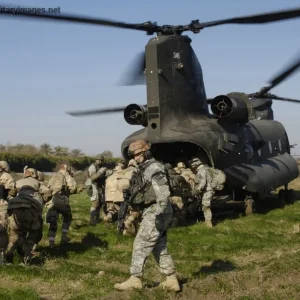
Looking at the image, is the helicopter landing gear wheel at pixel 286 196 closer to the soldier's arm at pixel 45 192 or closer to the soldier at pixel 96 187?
the soldier at pixel 96 187

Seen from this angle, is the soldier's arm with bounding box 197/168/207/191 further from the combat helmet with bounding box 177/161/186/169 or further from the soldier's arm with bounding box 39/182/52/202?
the soldier's arm with bounding box 39/182/52/202

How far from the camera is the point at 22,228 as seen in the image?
836 cm

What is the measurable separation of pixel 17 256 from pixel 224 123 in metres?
7.27

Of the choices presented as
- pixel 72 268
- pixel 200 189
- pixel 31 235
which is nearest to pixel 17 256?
pixel 31 235

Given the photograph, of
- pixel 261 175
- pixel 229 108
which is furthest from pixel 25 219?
pixel 261 175

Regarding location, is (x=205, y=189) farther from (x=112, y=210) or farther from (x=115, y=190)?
(x=112, y=210)

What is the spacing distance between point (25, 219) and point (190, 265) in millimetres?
2955

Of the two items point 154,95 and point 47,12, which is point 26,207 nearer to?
point 47,12

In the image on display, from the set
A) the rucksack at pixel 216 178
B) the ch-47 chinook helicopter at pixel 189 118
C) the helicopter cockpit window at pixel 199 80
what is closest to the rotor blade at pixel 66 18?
the ch-47 chinook helicopter at pixel 189 118

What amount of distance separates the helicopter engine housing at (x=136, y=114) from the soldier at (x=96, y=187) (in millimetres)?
1399

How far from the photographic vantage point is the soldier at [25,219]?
27.1 feet

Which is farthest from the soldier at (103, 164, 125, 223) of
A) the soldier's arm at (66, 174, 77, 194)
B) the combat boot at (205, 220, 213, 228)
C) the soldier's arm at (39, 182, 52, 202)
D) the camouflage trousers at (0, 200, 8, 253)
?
the camouflage trousers at (0, 200, 8, 253)

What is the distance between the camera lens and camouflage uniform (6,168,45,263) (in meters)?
8.27

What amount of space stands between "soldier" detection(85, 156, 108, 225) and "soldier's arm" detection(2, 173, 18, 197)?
16.5 ft
